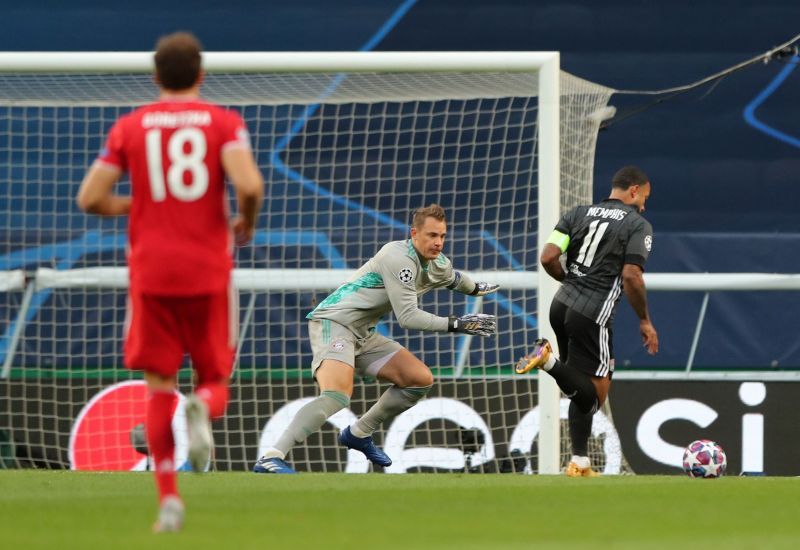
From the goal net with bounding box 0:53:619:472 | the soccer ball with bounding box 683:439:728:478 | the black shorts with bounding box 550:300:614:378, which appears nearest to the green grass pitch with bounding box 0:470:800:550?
the soccer ball with bounding box 683:439:728:478

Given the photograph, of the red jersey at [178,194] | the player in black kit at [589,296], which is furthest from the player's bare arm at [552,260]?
the red jersey at [178,194]

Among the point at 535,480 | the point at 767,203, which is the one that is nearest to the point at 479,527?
the point at 535,480

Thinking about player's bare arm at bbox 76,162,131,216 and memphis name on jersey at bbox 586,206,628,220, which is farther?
memphis name on jersey at bbox 586,206,628,220

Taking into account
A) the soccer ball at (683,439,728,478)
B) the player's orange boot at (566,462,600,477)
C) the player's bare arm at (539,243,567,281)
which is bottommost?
the player's orange boot at (566,462,600,477)

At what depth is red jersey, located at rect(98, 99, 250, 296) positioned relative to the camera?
4.73 m

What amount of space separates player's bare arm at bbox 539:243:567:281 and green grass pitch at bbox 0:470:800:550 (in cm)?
115

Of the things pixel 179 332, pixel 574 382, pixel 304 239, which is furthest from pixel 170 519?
pixel 304 239

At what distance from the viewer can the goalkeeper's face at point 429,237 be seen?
7.76 meters

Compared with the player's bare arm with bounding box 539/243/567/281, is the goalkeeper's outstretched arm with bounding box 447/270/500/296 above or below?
below

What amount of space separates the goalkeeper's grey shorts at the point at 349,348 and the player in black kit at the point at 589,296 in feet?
2.54

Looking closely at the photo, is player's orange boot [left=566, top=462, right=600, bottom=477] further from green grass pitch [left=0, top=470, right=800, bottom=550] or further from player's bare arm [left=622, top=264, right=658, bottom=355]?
player's bare arm [left=622, top=264, right=658, bottom=355]

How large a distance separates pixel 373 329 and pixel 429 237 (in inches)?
29.2

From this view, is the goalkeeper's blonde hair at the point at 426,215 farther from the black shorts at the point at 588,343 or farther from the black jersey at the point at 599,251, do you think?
the black shorts at the point at 588,343

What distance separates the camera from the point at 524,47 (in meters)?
12.4
